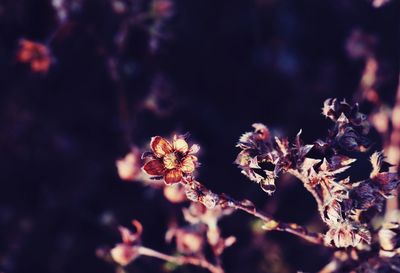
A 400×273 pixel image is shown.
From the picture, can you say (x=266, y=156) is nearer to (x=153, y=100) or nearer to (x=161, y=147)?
(x=161, y=147)

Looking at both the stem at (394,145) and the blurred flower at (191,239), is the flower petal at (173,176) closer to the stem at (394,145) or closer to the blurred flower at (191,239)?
the blurred flower at (191,239)

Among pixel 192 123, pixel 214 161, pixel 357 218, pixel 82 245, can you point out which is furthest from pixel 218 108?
pixel 357 218

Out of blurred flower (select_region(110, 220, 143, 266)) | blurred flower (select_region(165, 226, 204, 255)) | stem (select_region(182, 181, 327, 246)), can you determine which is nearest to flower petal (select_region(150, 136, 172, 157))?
stem (select_region(182, 181, 327, 246))

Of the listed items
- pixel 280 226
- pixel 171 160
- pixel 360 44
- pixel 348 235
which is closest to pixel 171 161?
pixel 171 160

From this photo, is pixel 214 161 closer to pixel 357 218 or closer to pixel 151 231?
pixel 151 231

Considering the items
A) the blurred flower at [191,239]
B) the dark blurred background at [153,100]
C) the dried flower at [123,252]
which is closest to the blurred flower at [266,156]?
the blurred flower at [191,239]

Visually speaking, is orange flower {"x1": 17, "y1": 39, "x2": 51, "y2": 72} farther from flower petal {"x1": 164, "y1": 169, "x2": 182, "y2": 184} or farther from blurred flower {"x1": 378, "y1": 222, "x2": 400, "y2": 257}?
blurred flower {"x1": 378, "y1": 222, "x2": 400, "y2": 257}

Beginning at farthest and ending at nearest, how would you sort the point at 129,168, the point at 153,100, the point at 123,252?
1. the point at 153,100
2. the point at 129,168
3. the point at 123,252
